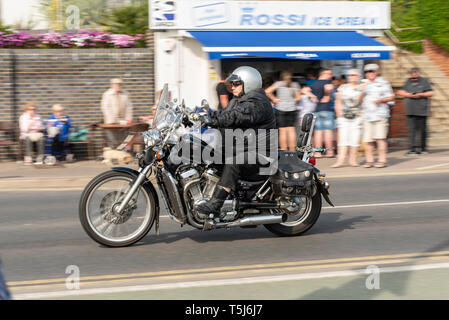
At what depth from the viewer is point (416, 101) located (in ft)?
48.1

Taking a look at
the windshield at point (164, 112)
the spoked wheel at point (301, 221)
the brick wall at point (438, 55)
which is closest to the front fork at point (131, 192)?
the windshield at point (164, 112)

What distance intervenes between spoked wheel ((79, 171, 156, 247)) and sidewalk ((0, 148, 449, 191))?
467 centimetres

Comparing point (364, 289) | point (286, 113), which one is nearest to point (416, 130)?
point (286, 113)

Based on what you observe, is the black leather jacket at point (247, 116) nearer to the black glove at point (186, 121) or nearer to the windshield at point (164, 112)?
the black glove at point (186, 121)

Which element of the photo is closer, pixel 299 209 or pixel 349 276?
pixel 349 276

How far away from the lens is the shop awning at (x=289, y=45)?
591 inches

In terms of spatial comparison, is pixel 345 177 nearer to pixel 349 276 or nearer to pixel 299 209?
pixel 299 209

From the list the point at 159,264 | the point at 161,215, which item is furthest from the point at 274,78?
the point at 159,264

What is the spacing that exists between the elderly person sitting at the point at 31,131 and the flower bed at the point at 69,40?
2.93 metres

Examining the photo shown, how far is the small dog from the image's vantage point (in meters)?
13.7

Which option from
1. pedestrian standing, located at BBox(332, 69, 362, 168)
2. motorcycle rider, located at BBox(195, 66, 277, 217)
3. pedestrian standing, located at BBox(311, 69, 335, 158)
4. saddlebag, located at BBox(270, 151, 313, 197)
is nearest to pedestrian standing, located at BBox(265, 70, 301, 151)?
pedestrian standing, located at BBox(311, 69, 335, 158)

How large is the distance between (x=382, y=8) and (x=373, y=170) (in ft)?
19.1

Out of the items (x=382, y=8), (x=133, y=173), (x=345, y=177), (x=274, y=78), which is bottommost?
(x=345, y=177)

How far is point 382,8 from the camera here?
17.2m
